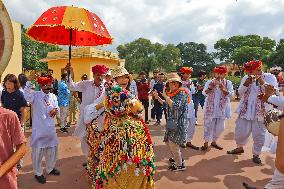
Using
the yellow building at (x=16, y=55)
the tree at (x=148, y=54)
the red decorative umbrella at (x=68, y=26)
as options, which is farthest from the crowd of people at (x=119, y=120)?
the tree at (x=148, y=54)

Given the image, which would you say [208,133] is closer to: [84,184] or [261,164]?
[261,164]

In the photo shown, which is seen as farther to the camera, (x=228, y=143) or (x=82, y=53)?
(x=82, y=53)

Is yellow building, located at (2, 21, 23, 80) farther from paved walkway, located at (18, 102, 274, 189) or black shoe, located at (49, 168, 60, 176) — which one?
black shoe, located at (49, 168, 60, 176)

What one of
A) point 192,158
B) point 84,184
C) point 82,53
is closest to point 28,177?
point 84,184

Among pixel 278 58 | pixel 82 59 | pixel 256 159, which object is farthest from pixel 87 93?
pixel 278 58

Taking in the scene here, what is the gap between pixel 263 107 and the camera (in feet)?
22.4

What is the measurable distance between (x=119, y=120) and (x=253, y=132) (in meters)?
3.95

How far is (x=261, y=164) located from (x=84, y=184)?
3584 mm

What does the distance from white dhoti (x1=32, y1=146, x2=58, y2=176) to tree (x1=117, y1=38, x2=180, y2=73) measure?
5516 centimetres

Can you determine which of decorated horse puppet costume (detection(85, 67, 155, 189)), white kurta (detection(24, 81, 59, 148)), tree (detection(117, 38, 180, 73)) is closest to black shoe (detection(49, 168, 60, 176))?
white kurta (detection(24, 81, 59, 148))

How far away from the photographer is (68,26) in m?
→ 4.97

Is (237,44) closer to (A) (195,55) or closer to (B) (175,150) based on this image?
(A) (195,55)

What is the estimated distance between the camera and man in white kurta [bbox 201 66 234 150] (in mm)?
7641

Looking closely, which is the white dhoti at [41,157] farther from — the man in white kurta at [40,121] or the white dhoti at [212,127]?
the white dhoti at [212,127]
